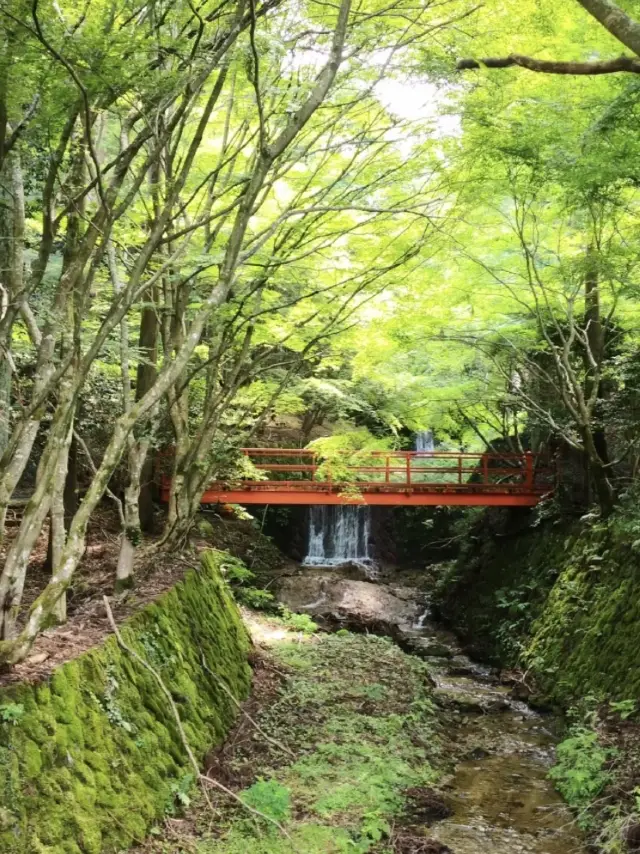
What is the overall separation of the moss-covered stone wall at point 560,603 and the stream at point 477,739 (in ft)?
2.02

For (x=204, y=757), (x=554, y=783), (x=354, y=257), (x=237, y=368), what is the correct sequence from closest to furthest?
(x=204, y=757) < (x=554, y=783) < (x=237, y=368) < (x=354, y=257)

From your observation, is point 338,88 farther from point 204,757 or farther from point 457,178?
point 204,757

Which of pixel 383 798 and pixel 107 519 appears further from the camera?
pixel 107 519

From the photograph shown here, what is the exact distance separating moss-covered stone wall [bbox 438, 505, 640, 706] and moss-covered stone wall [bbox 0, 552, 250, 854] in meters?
5.11

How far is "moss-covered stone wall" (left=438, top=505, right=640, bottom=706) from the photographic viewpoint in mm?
8969

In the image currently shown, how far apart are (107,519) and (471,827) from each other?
299 inches

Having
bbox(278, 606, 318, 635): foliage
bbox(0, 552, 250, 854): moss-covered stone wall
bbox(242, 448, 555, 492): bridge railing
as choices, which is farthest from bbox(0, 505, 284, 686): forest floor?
bbox(278, 606, 318, 635): foliage

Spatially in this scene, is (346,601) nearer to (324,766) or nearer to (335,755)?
(335,755)

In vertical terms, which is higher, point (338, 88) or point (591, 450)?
point (338, 88)

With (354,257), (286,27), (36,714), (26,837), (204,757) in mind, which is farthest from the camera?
(354,257)

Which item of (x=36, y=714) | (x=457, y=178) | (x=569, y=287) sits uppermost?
(x=457, y=178)

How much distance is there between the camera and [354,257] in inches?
372

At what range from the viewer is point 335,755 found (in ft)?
22.9

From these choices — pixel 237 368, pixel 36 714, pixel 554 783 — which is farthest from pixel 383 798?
pixel 237 368
